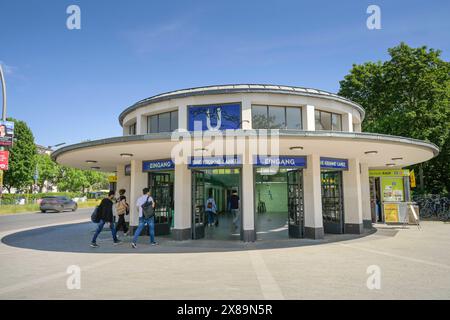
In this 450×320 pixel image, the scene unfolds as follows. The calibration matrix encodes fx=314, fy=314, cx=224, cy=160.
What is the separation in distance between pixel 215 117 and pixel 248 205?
11.2 feet

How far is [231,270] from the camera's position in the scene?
6500 millimetres

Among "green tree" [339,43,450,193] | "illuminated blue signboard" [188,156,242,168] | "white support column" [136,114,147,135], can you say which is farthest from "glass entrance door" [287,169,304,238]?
"green tree" [339,43,450,193]

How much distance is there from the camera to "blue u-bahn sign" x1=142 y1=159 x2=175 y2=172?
1174 cm

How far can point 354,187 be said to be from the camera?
12547 mm

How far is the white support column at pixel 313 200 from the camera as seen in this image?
1112cm

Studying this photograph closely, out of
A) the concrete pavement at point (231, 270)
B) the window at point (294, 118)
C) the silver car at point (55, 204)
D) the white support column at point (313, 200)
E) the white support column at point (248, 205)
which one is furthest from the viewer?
the silver car at point (55, 204)

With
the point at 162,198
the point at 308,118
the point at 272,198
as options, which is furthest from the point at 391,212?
the point at 272,198

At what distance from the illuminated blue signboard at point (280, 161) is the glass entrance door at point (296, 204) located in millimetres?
555

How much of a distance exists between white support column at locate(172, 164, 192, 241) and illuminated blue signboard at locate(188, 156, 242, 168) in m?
0.51

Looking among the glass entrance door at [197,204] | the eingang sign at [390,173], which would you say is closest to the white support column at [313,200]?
the glass entrance door at [197,204]

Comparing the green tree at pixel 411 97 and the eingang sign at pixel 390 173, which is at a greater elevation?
the green tree at pixel 411 97

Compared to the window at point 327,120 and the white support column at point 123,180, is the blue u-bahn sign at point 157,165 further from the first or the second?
the window at point 327,120

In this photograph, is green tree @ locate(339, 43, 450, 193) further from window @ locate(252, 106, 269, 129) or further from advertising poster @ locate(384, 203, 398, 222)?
window @ locate(252, 106, 269, 129)
